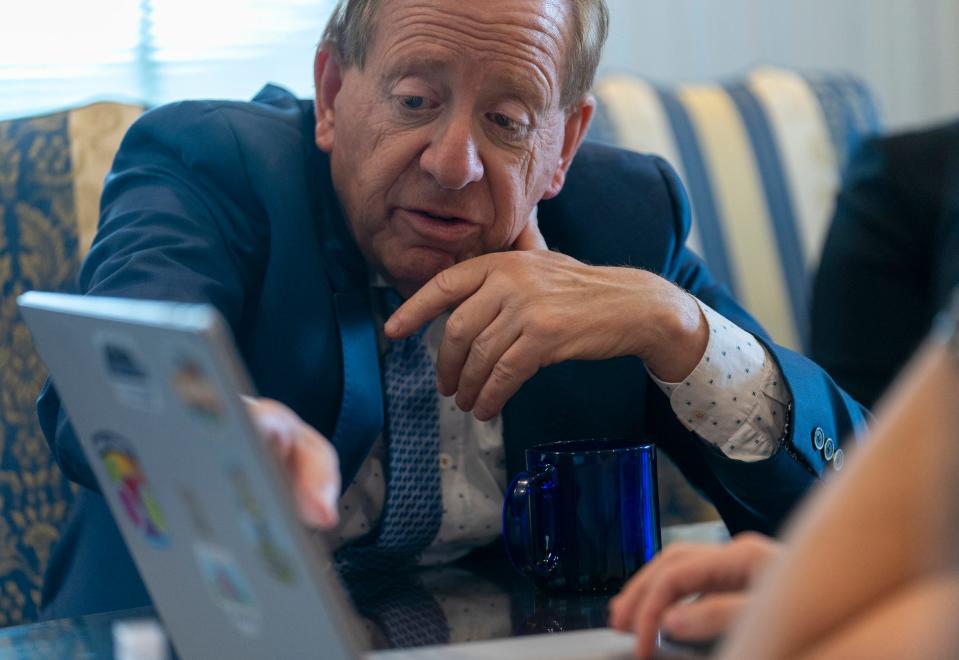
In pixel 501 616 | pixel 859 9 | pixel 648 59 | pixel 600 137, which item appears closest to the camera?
pixel 501 616

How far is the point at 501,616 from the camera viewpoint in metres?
0.92

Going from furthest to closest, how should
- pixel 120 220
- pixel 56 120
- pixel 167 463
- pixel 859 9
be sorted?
pixel 859 9, pixel 56 120, pixel 120 220, pixel 167 463

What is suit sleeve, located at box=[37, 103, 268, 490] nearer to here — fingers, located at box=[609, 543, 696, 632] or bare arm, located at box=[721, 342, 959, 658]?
fingers, located at box=[609, 543, 696, 632]

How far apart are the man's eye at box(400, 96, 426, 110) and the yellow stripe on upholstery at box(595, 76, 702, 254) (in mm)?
937

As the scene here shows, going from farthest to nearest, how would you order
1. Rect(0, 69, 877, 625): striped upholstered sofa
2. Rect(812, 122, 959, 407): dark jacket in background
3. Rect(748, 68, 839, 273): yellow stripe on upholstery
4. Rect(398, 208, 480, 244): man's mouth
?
Rect(748, 68, 839, 273): yellow stripe on upholstery, Rect(0, 69, 877, 625): striped upholstered sofa, Rect(812, 122, 959, 407): dark jacket in background, Rect(398, 208, 480, 244): man's mouth

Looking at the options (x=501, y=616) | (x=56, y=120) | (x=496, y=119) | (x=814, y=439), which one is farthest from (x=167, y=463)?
(x=56, y=120)

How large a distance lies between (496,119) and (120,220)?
0.40 m

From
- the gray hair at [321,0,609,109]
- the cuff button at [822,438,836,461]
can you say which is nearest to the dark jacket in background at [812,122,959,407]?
the cuff button at [822,438,836,461]

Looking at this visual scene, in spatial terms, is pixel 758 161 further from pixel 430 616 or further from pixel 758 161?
pixel 430 616

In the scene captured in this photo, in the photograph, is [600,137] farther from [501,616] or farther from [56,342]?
[56,342]

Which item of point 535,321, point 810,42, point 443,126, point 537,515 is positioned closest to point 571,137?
point 443,126

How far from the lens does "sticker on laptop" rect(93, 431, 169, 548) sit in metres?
0.65

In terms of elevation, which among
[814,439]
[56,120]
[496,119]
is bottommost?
[814,439]

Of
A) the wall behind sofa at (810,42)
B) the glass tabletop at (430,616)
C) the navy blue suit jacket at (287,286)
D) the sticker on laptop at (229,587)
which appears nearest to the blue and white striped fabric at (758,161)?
the wall behind sofa at (810,42)
